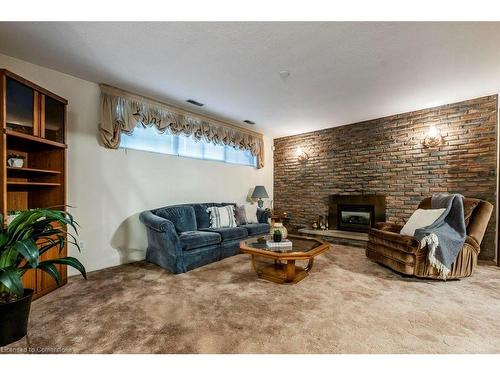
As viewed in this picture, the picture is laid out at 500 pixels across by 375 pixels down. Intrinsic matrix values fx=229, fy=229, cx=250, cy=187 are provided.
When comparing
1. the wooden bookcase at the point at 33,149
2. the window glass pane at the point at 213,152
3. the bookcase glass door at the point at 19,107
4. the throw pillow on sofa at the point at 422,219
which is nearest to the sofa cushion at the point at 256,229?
the window glass pane at the point at 213,152

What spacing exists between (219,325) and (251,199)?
12.0 ft

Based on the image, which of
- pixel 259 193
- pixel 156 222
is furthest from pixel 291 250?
pixel 259 193

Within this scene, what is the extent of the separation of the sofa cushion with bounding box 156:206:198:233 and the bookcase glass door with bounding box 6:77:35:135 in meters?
1.68

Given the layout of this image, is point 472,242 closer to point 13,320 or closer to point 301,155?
point 301,155

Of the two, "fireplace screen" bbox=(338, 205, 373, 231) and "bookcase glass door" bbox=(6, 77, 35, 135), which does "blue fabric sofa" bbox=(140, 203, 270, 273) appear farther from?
"fireplace screen" bbox=(338, 205, 373, 231)

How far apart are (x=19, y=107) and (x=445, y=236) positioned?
14.6ft

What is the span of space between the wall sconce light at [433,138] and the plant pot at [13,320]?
16.4 feet

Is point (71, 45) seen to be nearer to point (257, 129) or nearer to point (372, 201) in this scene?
point (257, 129)

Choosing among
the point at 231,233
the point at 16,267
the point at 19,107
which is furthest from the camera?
the point at 231,233

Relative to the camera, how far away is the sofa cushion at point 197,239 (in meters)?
2.86

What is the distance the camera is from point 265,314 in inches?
72.7
